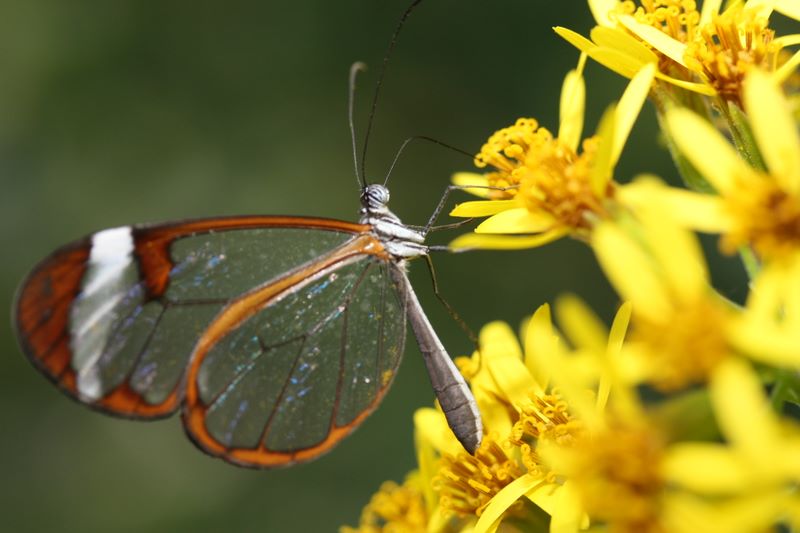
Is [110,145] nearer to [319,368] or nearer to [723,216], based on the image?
[319,368]

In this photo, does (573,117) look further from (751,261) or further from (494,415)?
(494,415)

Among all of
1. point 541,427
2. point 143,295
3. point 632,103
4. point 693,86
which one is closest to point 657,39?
point 693,86

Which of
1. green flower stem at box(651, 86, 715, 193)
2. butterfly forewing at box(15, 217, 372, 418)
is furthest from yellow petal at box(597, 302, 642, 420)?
butterfly forewing at box(15, 217, 372, 418)

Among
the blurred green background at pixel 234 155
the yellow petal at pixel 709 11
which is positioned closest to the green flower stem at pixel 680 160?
the yellow petal at pixel 709 11

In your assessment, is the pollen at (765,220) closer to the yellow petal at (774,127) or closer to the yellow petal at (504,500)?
the yellow petal at (774,127)

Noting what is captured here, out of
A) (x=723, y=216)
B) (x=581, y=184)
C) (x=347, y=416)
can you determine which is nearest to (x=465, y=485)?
(x=347, y=416)

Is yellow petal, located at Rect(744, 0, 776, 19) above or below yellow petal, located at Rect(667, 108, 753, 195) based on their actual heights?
above

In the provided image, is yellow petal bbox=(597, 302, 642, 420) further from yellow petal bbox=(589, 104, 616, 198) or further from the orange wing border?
the orange wing border
